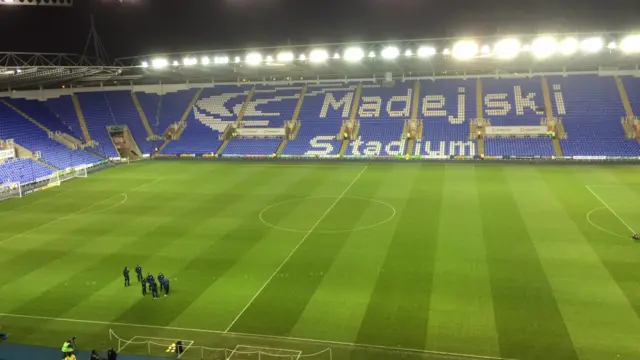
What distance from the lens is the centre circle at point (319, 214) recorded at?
2550 centimetres

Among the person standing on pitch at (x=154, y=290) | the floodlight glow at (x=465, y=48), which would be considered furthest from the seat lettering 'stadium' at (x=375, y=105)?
the person standing on pitch at (x=154, y=290)

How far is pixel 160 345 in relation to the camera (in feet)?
49.8

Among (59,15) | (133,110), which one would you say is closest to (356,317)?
(59,15)

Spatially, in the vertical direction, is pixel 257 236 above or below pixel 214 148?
below

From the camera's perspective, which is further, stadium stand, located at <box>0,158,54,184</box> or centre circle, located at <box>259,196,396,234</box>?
stadium stand, located at <box>0,158,54,184</box>

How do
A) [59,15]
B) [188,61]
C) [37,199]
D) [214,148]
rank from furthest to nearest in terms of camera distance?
[214,148], [188,61], [59,15], [37,199]

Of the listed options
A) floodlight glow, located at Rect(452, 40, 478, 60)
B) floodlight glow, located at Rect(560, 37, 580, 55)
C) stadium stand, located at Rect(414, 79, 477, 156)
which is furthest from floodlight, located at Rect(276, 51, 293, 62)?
floodlight glow, located at Rect(560, 37, 580, 55)

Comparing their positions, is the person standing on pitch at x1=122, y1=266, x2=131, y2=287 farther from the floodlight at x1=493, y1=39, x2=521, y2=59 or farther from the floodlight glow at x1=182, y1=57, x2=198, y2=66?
the floodlight at x1=493, y1=39, x2=521, y2=59

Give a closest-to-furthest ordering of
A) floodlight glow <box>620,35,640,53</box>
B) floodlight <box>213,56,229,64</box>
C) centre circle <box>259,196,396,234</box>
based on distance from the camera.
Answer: centre circle <box>259,196,396,234</box> → floodlight glow <box>620,35,640,53</box> → floodlight <box>213,56,229,64</box>

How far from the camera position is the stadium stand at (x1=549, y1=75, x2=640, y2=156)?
1679 inches

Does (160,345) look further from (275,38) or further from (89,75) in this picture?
(89,75)

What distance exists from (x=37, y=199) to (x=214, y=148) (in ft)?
66.2

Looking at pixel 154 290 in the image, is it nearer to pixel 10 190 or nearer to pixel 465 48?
pixel 10 190

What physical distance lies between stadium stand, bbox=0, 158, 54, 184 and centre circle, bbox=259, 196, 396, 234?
21970mm
